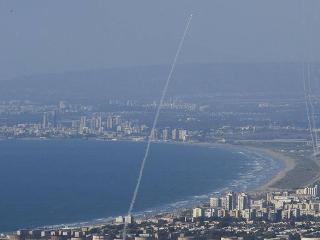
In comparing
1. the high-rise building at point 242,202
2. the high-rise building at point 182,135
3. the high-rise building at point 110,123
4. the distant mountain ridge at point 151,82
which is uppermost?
the distant mountain ridge at point 151,82

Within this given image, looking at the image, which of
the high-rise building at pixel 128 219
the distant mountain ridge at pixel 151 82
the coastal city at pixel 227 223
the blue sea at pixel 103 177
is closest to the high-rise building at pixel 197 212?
the coastal city at pixel 227 223

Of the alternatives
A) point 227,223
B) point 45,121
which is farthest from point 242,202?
point 45,121

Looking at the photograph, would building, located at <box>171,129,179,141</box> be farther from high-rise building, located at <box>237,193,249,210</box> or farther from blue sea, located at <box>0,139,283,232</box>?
high-rise building, located at <box>237,193,249,210</box>

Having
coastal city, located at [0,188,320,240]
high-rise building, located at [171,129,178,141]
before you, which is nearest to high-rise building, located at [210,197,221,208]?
coastal city, located at [0,188,320,240]

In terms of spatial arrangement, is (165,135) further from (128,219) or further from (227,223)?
(227,223)

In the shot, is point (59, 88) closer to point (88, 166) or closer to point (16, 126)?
point (16, 126)

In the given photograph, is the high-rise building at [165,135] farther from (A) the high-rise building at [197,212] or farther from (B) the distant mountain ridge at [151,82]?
(A) the high-rise building at [197,212]

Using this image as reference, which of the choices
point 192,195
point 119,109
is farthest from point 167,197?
point 119,109
